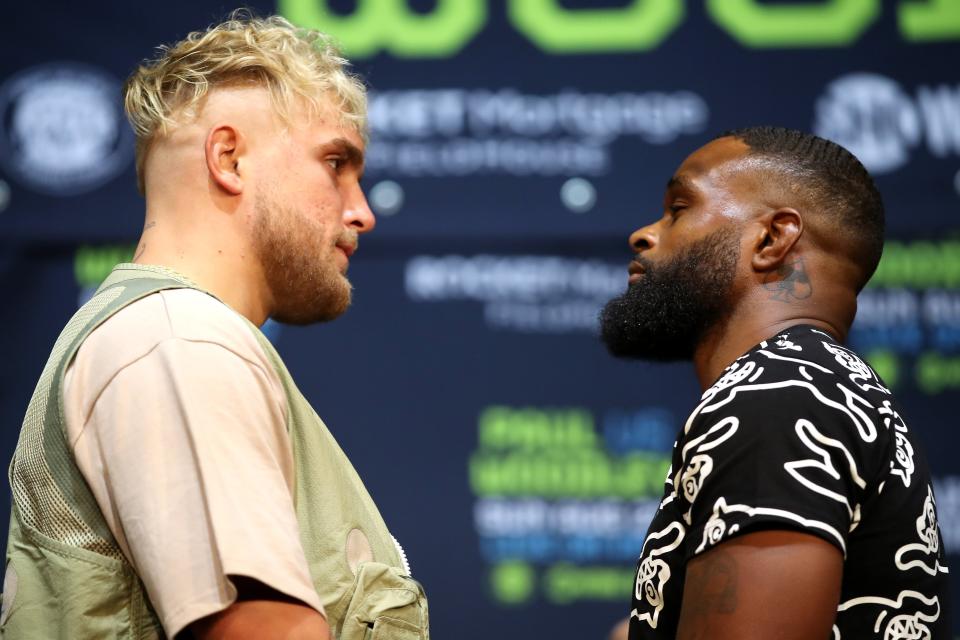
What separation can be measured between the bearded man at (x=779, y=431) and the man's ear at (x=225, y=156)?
26.6 inches

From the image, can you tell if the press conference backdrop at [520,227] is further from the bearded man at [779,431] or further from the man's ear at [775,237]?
the man's ear at [775,237]

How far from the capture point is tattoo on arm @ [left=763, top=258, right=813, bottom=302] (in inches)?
64.7

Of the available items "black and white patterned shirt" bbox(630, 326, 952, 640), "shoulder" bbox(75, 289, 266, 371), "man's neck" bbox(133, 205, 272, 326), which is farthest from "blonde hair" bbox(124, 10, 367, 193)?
Answer: "black and white patterned shirt" bbox(630, 326, 952, 640)

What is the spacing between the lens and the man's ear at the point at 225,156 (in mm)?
1492

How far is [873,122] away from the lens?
3.03 metres

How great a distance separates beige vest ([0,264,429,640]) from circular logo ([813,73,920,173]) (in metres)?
2.04

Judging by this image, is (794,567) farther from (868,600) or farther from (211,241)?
(211,241)

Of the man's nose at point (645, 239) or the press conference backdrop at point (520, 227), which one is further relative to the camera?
the press conference backdrop at point (520, 227)

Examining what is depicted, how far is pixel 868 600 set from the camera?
139cm

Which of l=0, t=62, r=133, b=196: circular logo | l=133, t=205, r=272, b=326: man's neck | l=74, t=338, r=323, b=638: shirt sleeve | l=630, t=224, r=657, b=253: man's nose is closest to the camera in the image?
l=74, t=338, r=323, b=638: shirt sleeve

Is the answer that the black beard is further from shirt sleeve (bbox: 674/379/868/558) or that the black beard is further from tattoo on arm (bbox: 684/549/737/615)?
tattoo on arm (bbox: 684/549/737/615)

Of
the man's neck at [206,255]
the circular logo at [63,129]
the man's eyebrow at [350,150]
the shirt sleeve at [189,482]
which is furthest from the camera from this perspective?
the circular logo at [63,129]

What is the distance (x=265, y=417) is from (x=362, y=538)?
27 cm

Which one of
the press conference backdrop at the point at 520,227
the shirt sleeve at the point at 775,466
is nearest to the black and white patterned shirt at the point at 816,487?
the shirt sleeve at the point at 775,466
